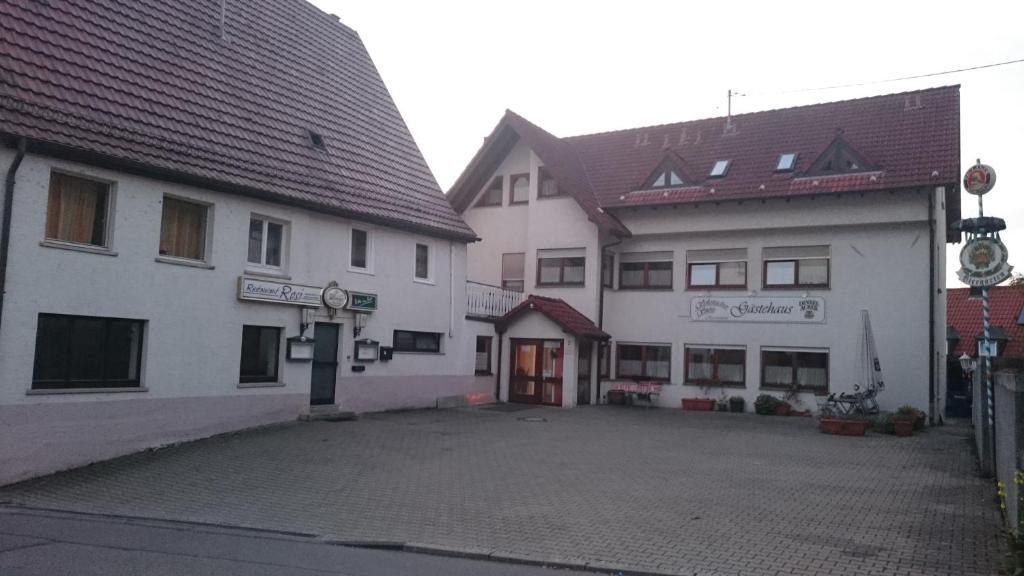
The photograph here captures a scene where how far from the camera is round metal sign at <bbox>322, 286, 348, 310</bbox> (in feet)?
60.0

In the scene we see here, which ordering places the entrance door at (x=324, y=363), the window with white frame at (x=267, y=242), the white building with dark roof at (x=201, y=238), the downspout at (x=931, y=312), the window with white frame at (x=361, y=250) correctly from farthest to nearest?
the downspout at (x=931, y=312) → the window with white frame at (x=361, y=250) → the entrance door at (x=324, y=363) → the window with white frame at (x=267, y=242) → the white building with dark roof at (x=201, y=238)

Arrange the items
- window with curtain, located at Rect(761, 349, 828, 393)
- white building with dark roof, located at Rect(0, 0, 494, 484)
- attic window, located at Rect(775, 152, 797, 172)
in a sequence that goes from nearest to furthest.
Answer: white building with dark roof, located at Rect(0, 0, 494, 484)
window with curtain, located at Rect(761, 349, 828, 393)
attic window, located at Rect(775, 152, 797, 172)

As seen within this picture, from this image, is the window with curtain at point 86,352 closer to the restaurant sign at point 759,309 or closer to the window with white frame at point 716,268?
the restaurant sign at point 759,309

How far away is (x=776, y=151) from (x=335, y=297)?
14.6 m

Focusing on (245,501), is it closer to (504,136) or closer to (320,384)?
(320,384)

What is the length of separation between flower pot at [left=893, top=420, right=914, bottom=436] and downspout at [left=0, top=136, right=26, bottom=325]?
18239 millimetres

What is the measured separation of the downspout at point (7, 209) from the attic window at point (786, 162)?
768 inches

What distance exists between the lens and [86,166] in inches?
530

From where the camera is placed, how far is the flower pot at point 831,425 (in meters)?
18.9

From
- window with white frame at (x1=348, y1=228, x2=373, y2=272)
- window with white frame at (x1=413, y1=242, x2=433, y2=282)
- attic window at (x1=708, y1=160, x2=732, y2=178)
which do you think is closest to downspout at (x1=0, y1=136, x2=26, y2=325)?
window with white frame at (x1=348, y1=228, x2=373, y2=272)

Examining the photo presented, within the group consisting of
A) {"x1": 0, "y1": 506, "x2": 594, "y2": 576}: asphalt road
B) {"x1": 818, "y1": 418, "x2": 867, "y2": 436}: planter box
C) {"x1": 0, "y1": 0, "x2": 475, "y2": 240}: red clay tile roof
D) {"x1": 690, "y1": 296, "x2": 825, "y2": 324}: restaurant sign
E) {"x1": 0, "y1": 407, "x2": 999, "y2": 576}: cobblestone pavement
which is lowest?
{"x1": 0, "y1": 506, "x2": 594, "y2": 576}: asphalt road

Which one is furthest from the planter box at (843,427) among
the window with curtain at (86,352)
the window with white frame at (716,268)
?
the window with curtain at (86,352)

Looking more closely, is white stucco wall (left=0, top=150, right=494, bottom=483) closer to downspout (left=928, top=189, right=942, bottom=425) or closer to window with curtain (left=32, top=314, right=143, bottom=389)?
window with curtain (left=32, top=314, right=143, bottom=389)

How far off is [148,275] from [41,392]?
280 centimetres
